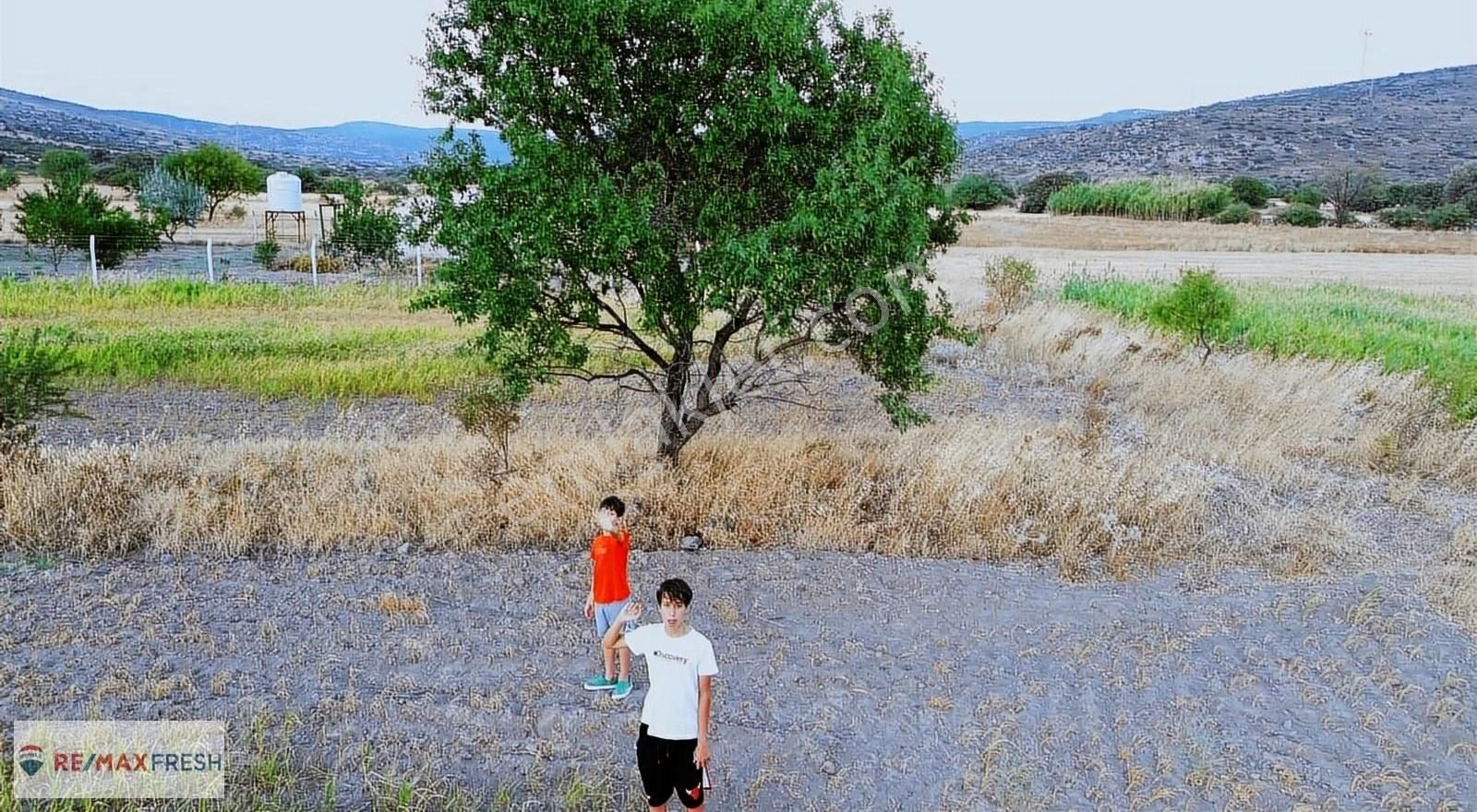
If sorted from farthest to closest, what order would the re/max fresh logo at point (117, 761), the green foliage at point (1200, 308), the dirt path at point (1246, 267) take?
the dirt path at point (1246, 267), the green foliage at point (1200, 308), the re/max fresh logo at point (117, 761)

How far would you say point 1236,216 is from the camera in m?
49.6

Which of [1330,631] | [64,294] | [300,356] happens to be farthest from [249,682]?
[64,294]

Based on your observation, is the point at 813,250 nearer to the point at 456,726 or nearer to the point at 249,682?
the point at 456,726

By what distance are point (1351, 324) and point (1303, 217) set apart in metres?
34.9

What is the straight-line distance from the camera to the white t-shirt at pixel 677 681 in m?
4.13

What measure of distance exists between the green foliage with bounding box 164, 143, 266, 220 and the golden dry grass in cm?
3296

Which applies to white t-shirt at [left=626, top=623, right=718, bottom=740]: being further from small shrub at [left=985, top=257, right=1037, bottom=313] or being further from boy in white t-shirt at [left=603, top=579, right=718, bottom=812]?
small shrub at [left=985, top=257, right=1037, bottom=313]

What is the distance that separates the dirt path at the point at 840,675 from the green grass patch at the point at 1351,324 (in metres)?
7.87

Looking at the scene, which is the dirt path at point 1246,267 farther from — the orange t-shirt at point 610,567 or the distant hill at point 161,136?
the orange t-shirt at point 610,567

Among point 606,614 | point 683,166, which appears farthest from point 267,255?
point 606,614

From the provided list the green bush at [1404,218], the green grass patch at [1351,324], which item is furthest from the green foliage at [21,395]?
the green bush at [1404,218]

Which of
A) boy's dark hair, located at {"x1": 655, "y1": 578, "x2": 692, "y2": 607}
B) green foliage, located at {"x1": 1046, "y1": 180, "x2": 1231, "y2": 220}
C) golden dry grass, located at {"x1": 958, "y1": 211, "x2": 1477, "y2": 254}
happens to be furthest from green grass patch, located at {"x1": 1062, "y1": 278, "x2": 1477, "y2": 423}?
green foliage, located at {"x1": 1046, "y1": 180, "x2": 1231, "y2": 220}

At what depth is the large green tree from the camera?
698cm

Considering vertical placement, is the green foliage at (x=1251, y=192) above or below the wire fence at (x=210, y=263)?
above
